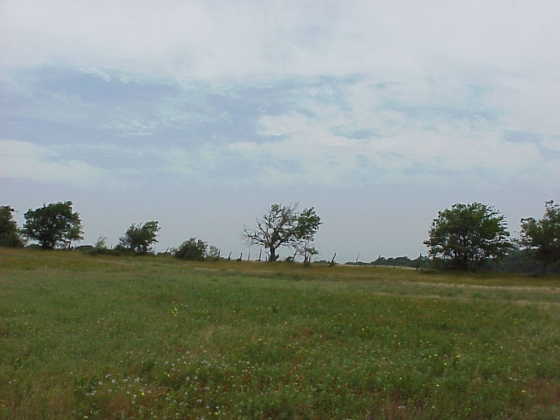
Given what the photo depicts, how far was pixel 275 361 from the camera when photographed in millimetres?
9172

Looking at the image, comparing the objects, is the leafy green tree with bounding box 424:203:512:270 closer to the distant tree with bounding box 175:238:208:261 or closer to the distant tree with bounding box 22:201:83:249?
the distant tree with bounding box 175:238:208:261

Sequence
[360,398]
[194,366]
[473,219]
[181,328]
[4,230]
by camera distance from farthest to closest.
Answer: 1. [4,230]
2. [473,219]
3. [181,328]
4. [194,366]
5. [360,398]

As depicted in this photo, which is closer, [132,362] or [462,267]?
[132,362]

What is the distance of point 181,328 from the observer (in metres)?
12.0

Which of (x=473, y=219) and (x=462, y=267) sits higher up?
(x=473, y=219)

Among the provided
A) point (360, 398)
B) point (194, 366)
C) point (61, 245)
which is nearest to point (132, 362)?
point (194, 366)

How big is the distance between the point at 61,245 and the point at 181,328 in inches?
2676

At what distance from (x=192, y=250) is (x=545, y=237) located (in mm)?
46366

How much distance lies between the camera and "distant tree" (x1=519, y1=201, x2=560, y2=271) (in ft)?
183

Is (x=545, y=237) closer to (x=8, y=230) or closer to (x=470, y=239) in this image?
(x=470, y=239)

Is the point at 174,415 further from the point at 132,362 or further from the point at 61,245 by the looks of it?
the point at 61,245

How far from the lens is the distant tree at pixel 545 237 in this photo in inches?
2196

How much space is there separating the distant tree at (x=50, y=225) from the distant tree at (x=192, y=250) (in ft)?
54.1

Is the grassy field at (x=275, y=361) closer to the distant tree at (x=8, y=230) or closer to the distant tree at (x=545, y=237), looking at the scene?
the distant tree at (x=545, y=237)
